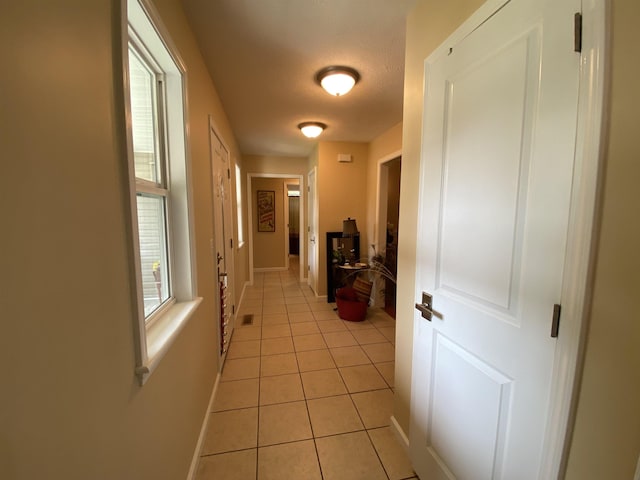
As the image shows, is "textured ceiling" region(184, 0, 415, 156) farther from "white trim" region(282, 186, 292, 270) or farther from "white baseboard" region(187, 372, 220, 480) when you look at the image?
"white trim" region(282, 186, 292, 270)

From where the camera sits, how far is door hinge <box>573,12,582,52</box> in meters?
0.67

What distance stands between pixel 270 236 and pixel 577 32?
5.71 metres

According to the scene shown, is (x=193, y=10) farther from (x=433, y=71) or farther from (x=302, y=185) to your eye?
(x=302, y=185)

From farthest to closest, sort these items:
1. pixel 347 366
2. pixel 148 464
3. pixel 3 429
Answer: pixel 347 366 → pixel 148 464 → pixel 3 429

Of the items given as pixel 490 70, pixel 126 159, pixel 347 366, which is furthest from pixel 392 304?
pixel 126 159

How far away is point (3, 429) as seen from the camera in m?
0.40

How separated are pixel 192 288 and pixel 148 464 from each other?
0.77 meters

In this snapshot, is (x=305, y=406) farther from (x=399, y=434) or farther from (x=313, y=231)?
(x=313, y=231)

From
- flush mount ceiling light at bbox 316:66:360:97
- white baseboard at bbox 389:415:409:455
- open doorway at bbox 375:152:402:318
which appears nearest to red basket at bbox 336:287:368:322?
open doorway at bbox 375:152:402:318

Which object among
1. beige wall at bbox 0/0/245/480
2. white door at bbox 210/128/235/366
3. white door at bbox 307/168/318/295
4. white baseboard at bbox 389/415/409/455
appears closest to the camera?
beige wall at bbox 0/0/245/480

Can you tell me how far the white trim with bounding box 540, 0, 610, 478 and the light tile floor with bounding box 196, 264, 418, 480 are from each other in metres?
1.05

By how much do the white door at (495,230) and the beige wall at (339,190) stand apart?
274cm

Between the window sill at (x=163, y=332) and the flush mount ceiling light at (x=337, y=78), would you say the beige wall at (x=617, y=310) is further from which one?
the flush mount ceiling light at (x=337, y=78)

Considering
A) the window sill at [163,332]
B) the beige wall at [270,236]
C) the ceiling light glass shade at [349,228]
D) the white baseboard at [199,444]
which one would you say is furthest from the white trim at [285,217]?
the window sill at [163,332]
